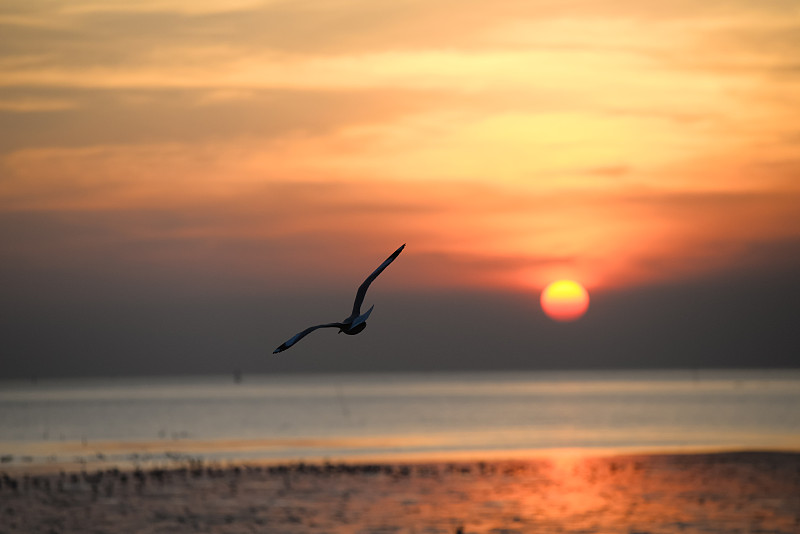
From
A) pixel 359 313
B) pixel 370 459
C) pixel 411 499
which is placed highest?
pixel 359 313

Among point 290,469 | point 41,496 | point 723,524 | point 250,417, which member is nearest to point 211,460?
point 290,469

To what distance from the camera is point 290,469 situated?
68.8m

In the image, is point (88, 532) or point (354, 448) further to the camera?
point (354, 448)

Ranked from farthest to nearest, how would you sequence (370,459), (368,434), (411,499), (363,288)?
(368,434), (370,459), (411,499), (363,288)

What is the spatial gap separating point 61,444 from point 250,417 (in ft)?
211

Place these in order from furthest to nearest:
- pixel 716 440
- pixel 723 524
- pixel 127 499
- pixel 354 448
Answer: pixel 716 440, pixel 354 448, pixel 127 499, pixel 723 524

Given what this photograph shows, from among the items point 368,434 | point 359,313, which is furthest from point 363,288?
point 368,434

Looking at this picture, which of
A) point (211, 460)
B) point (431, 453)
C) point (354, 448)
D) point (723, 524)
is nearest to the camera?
point (723, 524)

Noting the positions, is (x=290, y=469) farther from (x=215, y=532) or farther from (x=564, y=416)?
(x=564, y=416)

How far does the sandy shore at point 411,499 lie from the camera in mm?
48469

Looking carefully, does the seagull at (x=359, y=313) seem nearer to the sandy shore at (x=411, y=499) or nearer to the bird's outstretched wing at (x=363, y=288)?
the bird's outstretched wing at (x=363, y=288)

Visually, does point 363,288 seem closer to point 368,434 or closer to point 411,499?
point 411,499

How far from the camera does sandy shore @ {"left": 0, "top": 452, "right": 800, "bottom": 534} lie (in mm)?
48469

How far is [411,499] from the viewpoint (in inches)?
2186
